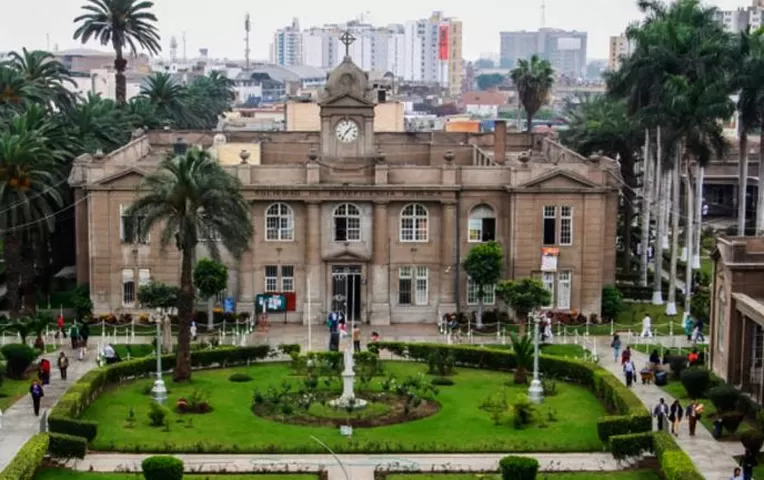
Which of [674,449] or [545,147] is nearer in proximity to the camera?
[674,449]

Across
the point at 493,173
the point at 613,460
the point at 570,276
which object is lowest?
the point at 613,460

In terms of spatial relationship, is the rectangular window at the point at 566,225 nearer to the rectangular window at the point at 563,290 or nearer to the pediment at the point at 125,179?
the rectangular window at the point at 563,290

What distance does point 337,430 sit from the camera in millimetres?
49875

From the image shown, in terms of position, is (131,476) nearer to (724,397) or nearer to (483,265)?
(724,397)

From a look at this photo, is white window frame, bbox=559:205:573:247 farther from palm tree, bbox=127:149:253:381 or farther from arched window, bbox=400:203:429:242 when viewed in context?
palm tree, bbox=127:149:253:381

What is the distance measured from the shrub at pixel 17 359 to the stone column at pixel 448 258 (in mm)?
23780

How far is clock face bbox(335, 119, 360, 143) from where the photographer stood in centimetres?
7550

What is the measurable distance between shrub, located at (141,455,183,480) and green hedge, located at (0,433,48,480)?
152 inches

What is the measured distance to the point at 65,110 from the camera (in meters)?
92.9

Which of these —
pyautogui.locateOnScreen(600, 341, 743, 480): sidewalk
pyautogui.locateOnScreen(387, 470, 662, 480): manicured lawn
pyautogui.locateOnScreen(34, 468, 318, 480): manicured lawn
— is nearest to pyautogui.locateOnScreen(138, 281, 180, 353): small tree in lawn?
pyautogui.locateOnScreen(34, 468, 318, 480): manicured lawn

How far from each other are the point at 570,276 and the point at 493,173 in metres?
6.88

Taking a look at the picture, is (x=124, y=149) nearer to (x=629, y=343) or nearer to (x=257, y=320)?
(x=257, y=320)

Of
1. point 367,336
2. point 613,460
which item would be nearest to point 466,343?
point 367,336

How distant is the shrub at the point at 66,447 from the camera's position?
148 ft
